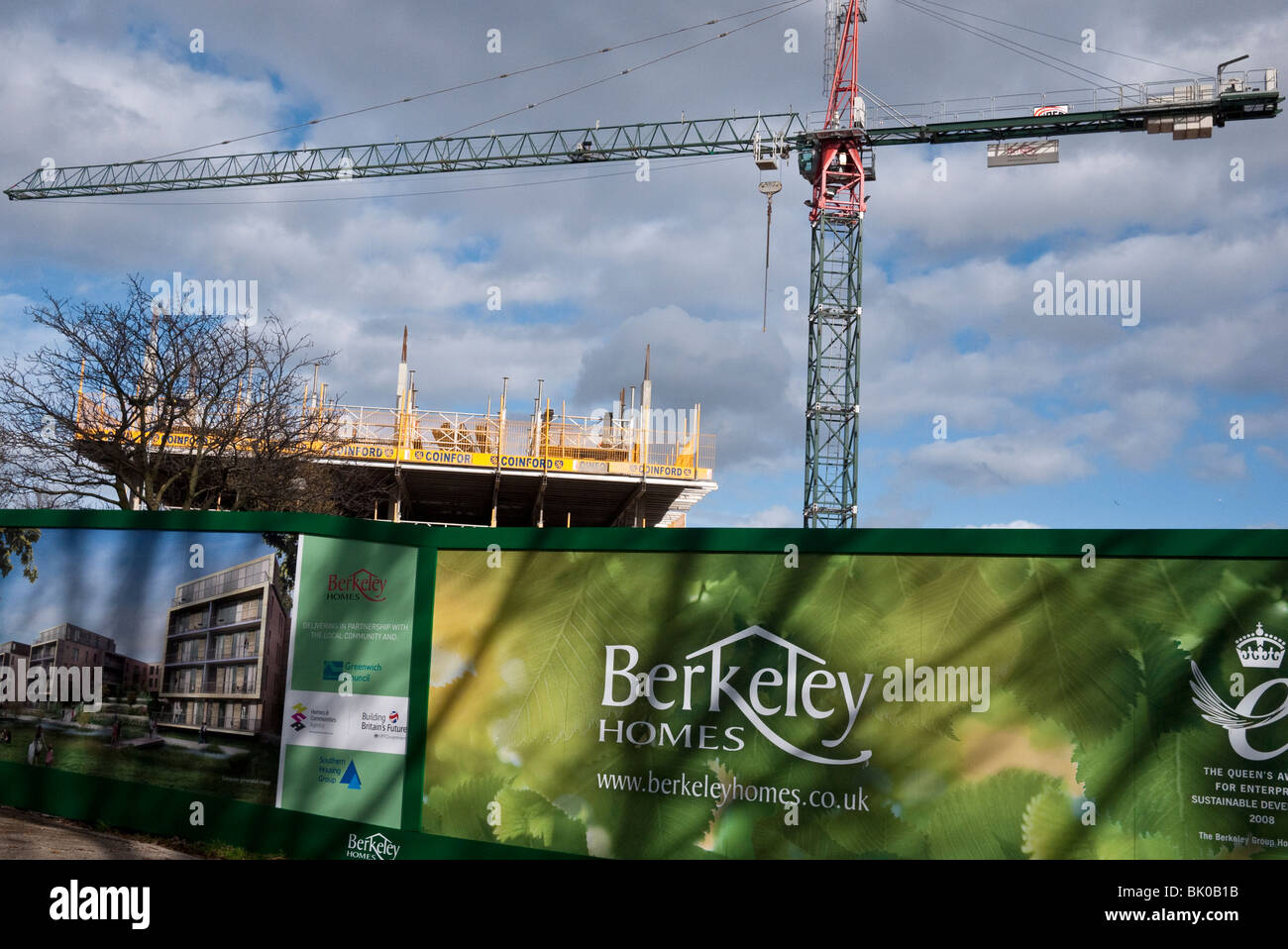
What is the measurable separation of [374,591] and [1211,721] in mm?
6003

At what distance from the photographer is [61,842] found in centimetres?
766

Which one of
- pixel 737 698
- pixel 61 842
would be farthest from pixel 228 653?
pixel 737 698

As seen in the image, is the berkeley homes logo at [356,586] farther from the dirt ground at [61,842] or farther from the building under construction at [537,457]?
the building under construction at [537,457]

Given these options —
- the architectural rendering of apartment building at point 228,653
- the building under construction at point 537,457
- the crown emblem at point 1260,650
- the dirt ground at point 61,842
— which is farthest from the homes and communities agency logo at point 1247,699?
the building under construction at point 537,457

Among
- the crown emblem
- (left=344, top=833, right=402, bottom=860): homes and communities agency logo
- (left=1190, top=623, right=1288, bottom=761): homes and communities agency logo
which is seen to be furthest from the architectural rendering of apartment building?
the crown emblem

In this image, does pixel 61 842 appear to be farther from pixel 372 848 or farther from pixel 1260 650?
pixel 1260 650

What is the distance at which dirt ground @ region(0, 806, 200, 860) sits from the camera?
24.4 ft

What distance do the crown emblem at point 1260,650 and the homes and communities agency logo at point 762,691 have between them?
66.2 inches

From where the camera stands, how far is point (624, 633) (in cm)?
728

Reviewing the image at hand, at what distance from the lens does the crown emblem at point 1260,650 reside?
21.7 feet

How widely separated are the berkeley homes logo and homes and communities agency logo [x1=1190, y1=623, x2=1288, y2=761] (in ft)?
19.2

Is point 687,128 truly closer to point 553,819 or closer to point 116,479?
point 116,479

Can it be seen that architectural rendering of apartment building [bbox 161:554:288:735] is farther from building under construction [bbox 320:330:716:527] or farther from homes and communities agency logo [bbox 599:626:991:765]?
building under construction [bbox 320:330:716:527]
